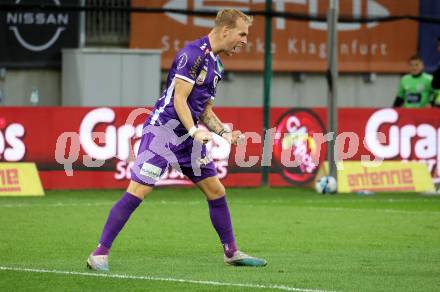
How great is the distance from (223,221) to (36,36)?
15.9 metres

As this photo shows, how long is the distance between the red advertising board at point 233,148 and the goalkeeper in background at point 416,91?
959 mm

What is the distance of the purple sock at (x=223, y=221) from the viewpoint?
1120 cm

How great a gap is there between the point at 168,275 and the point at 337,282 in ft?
4.33

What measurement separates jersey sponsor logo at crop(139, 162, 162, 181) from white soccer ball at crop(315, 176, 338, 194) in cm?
1038

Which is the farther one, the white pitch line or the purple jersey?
the purple jersey

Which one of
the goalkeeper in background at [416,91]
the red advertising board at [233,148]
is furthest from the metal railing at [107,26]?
the goalkeeper in background at [416,91]

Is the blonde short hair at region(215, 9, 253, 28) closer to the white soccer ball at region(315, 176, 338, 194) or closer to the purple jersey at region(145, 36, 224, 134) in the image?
the purple jersey at region(145, 36, 224, 134)

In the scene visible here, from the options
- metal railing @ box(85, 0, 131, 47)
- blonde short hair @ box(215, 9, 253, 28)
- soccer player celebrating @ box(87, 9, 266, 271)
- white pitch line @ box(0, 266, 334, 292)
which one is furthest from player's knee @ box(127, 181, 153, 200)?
metal railing @ box(85, 0, 131, 47)

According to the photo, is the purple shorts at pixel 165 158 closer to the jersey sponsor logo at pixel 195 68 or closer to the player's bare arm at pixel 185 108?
the player's bare arm at pixel 185 108

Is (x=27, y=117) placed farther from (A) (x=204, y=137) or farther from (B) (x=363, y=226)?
(A) (x=204, y=137)

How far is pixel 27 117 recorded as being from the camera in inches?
796

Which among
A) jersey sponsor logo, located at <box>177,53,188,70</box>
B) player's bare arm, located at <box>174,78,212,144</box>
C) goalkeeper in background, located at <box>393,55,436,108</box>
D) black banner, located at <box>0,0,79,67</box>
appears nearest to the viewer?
player's bare arm, located at <box>174,78,212,144</box>

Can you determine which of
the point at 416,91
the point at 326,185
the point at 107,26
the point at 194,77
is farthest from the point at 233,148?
the point at 194,77

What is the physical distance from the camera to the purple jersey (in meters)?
10.6
